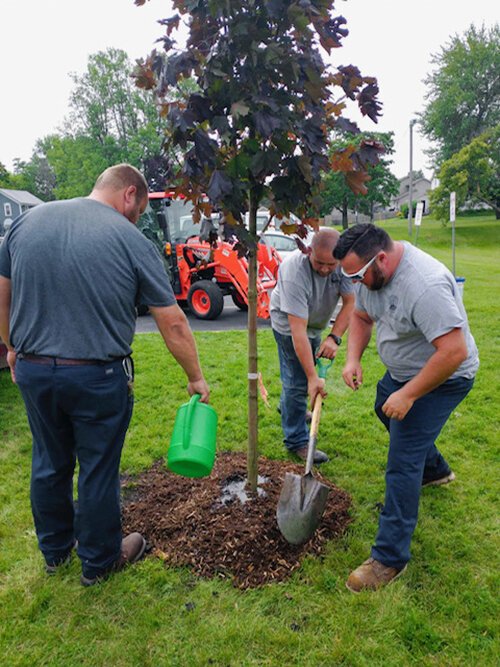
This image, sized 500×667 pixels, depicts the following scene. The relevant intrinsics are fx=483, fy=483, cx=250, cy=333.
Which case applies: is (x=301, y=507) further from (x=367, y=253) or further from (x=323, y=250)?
(x=323, y=250)

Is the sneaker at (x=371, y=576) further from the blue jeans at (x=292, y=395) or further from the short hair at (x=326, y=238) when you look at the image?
the short hair at (x=326, y=238)

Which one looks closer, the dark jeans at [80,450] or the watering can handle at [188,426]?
the dark jeans at [80,450]

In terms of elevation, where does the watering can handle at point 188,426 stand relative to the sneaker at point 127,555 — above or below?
above

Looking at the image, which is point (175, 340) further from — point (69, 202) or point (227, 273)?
point (227, 273)

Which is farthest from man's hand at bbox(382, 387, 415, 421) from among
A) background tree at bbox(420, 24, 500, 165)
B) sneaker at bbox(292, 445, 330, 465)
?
background tree at bbox(420, 24, 500, 165)

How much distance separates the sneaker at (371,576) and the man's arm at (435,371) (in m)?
0.80

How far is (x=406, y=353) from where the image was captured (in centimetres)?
245

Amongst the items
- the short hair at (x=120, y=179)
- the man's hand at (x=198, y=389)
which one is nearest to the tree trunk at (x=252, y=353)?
the man's hand at (x=198, y=389)

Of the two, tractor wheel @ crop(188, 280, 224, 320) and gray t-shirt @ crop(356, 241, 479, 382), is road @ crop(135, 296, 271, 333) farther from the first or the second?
gray t-shirt @ crop(356, 241, 479, 382)

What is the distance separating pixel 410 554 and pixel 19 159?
79.5 meters

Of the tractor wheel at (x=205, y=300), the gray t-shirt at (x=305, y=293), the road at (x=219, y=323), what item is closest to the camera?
the gray t-shirt at (x=305, y=293)

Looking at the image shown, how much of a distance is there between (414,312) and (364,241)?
16.1 inches

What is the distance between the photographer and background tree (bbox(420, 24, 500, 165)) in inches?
1602

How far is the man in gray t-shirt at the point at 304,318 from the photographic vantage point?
10.1 feet
